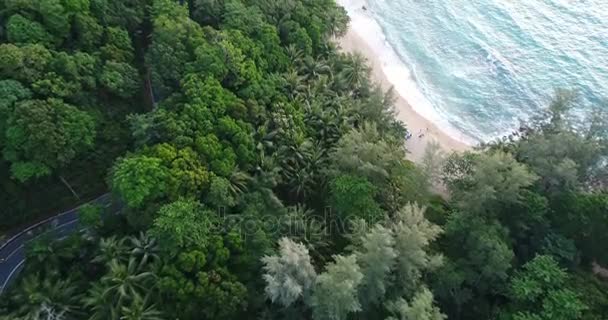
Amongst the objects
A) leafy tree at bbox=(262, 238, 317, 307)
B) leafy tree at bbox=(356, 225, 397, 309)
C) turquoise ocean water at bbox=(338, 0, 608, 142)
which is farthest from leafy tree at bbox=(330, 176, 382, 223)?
turquoise ocean water at bbox=(338, 0, 608, 142)

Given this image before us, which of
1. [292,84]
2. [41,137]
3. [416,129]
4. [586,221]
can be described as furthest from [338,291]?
[416,129]

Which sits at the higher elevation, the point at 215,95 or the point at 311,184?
the point at 215,95

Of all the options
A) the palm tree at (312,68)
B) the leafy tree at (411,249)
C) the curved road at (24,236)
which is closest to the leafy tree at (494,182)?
the leafy tree at (411,249)

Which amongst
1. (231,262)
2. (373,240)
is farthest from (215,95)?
(373,240)

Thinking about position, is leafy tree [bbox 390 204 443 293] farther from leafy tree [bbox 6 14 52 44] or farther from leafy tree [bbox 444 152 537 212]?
leafy tree [bbox 6 14 52 44]

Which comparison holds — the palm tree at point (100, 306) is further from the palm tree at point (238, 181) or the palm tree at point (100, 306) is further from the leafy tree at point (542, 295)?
the leafy tree at point (542, 295)

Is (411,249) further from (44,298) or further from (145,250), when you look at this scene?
(44,298)

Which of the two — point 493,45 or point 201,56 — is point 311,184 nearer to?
point 201,56
